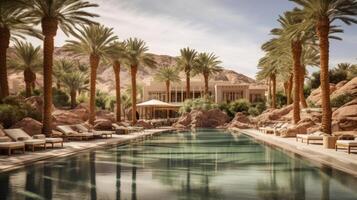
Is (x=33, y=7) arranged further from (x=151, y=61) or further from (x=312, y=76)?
(x=312, y=76)

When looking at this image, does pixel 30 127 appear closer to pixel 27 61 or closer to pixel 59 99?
pixel 27 61

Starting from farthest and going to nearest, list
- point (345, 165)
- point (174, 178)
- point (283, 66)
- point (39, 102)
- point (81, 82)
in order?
point (81, 82), point (283, 66), point (39, 102), point (345, 165), point (174, 178)

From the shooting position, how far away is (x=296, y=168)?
13.5 meters

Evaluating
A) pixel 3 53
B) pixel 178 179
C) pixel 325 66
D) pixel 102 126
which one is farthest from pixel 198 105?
pixel 178 179

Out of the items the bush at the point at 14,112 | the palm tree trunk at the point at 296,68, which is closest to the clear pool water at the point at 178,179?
the bush at the point at 14,112

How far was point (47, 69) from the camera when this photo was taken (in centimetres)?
2519

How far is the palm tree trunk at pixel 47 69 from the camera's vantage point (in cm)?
2444

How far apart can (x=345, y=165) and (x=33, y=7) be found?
61.4 feet

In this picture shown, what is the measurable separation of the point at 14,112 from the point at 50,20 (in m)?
5.74

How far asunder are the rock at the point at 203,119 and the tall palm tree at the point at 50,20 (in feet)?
76.7

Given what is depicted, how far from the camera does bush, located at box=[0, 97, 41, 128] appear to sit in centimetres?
2427

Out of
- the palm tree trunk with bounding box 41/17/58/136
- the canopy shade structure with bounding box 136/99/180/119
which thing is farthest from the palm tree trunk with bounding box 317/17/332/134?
the canopy shade structure with bounding box 136/99/180/119

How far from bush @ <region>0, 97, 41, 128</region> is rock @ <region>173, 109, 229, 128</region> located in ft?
71.2

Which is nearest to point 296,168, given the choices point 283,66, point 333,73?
point 283,66
